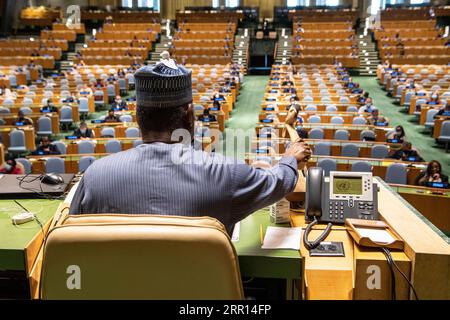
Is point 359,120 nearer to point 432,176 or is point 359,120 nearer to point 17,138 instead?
point 432,176

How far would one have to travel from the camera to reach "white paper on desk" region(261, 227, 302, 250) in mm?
1707

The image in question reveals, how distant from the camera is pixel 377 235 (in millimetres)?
1842

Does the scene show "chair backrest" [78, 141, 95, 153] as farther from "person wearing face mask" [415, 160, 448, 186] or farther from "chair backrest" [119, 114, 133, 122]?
"person wearing face mask" [415, 160, 448, 186]

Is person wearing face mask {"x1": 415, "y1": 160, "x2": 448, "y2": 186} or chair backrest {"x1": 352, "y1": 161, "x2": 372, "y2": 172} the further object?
chair backrest {"x1": 352, "y1": 161, "x2": 372, "y2": 172}

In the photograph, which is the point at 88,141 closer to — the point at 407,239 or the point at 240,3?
the point at 407,239

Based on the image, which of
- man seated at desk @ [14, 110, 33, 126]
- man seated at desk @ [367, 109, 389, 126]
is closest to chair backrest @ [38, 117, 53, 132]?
man seated at desk @ [14, 110, 33, 126]

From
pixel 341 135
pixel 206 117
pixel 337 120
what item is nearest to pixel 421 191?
pixel 341 135

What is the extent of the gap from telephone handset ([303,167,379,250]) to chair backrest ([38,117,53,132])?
938 cm

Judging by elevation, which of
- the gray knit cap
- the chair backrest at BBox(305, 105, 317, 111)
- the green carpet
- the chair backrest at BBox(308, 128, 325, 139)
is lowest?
the green carpet

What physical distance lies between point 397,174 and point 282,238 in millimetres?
5386

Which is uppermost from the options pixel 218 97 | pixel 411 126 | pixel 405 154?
pixel 218 97

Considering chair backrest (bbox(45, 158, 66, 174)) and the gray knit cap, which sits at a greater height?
the gray knit cap

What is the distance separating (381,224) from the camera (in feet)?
6.39

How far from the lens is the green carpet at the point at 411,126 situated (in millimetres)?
9531
